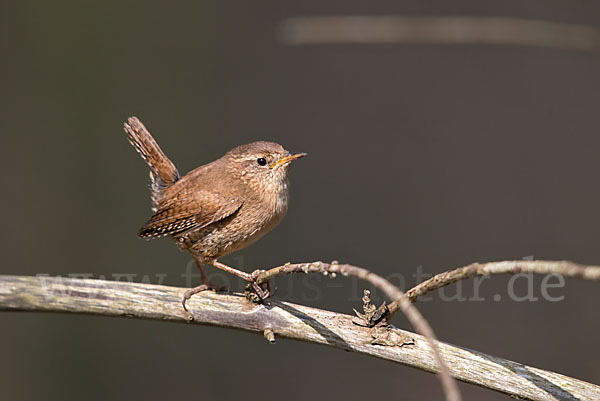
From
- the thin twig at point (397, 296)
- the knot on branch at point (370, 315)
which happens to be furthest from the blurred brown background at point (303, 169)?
the thin twig at point (397, 296)

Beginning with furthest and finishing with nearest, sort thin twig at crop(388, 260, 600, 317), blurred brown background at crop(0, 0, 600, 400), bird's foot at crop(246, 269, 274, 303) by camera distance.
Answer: blurred brown background at crop(0, 0, 600, 400) < bird's foot at crop(246, 269, 274, 303) < thin twig at crop(388, 260, 600, 317)

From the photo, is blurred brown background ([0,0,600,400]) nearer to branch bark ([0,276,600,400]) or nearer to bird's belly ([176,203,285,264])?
bird's belly ([176,203,285,264])

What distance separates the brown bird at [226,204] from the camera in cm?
271

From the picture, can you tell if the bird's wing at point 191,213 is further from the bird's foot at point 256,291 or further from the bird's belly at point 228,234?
the bird's foot at point 256,291

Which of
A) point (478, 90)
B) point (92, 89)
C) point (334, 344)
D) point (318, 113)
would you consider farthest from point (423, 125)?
point (334, 344)

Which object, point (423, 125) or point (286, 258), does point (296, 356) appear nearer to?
point (286, 258)

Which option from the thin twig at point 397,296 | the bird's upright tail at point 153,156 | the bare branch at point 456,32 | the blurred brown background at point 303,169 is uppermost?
the blurred brown background at point 303,169

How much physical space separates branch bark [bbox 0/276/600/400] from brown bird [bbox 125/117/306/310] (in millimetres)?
344

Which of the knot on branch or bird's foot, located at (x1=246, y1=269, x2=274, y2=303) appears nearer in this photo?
the knot on branch

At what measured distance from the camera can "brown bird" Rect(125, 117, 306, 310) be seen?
2707 millimetres

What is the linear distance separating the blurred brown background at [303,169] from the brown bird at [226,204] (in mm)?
1972

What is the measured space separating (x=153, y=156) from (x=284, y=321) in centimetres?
136

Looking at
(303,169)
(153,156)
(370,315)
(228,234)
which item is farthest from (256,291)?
(303,169)

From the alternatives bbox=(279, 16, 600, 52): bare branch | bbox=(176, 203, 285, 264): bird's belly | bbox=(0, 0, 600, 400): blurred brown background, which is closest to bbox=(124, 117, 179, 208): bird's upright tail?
bbox=(176, 203, 285, 264): bird's belly
